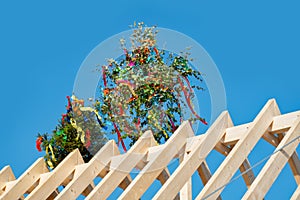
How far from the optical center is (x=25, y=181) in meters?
4.36

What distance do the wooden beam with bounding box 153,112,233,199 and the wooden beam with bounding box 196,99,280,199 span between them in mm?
182

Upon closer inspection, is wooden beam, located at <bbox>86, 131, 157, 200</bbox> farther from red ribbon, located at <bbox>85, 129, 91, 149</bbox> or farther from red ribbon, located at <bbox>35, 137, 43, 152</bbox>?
red ribbon, located at <bbox>35, 137, 43, 152</bbox>

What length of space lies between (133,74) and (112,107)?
0.72 ft

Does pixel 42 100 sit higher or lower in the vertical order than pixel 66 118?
lower

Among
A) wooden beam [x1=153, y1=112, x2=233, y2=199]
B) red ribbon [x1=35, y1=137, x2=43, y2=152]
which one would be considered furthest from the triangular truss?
red ribbon [x1=35, y1=137, x2=43, y2=152]

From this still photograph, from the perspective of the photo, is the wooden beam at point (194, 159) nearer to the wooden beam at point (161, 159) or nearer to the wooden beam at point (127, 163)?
the wooden beam at point (161, 159)

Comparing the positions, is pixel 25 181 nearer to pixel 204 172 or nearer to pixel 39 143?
pixel 39 143

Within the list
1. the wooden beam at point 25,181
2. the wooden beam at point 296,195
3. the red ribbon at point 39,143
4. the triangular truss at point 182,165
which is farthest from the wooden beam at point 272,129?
the red ribbon at point 39,143

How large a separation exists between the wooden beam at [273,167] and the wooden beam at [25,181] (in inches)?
68.0

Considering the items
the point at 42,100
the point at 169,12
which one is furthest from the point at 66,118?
the point at 169,12

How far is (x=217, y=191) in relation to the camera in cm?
322

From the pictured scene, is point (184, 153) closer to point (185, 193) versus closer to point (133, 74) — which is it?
point (185, 193)

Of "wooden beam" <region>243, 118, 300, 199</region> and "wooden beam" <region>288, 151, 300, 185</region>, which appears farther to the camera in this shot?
"wooden beam" <region>288, 151, 300, 185</region>

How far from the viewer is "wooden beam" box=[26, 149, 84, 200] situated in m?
4.08
